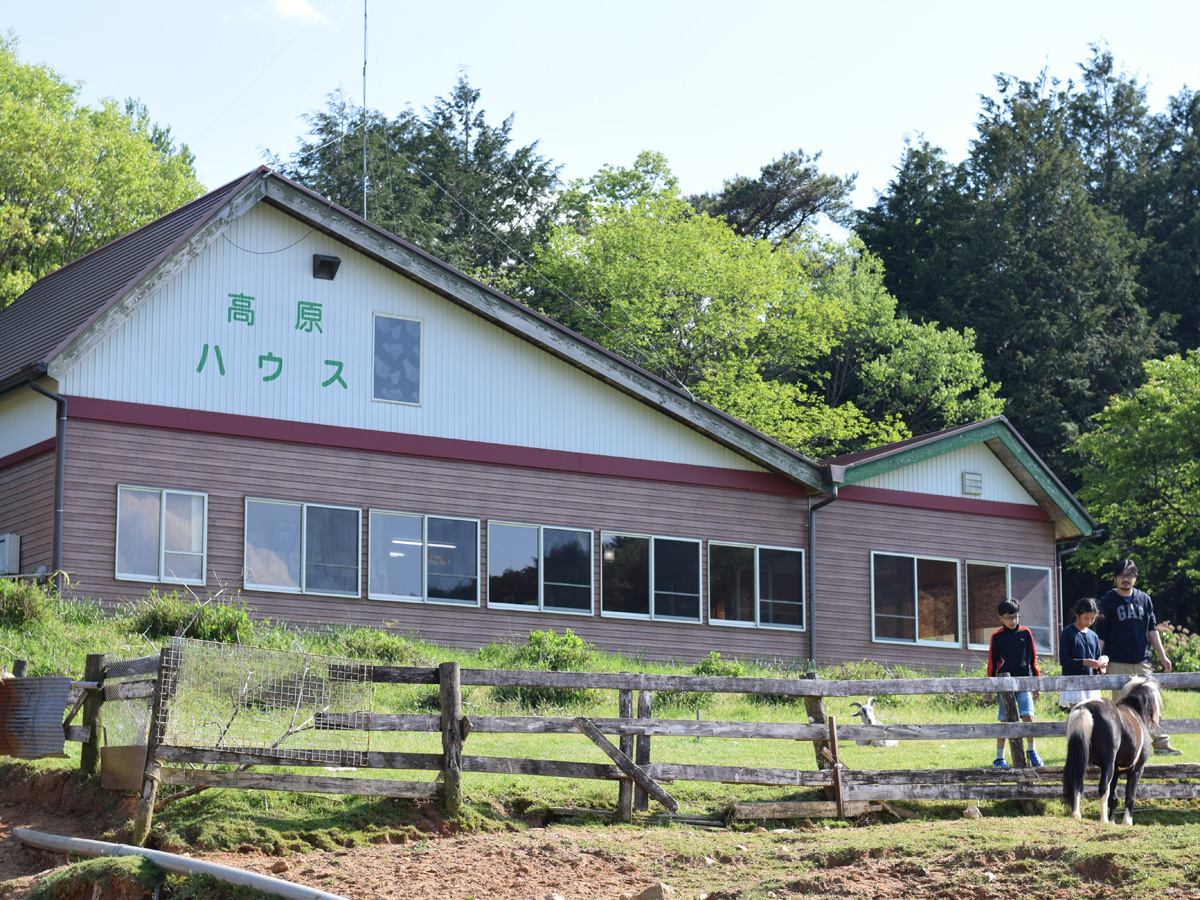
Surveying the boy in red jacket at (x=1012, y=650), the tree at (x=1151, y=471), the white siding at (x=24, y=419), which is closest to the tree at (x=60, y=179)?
the white siding at (x=24, y=419)

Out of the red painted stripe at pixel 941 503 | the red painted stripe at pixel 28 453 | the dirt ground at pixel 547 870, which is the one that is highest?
the red painted stripe at pixel 28 453

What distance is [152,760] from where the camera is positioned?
1078 cm

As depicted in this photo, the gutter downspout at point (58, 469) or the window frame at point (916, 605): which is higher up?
the gutter downspout at point (58, 469)

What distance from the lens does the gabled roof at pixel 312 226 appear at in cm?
2142

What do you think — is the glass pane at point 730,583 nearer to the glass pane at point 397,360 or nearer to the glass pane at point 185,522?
the glass pane at point 397,360

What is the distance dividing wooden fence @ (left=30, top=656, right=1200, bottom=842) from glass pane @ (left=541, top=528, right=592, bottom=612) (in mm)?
11431

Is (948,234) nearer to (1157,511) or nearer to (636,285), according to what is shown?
(636,285)

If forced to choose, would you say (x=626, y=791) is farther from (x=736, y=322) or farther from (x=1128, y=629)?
(x=736, y=322)

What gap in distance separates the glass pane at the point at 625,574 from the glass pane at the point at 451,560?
2.42 m

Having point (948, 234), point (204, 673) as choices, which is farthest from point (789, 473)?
point (948, 234)

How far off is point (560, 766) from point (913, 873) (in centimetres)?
341

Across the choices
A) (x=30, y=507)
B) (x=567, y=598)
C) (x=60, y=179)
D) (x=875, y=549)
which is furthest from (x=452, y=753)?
(x=60, y=179)

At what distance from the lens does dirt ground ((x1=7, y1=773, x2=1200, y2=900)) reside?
9680 mm

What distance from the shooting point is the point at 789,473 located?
1032 inches
